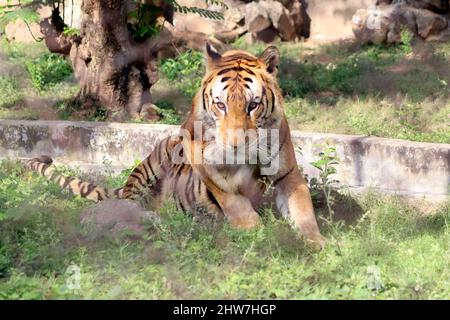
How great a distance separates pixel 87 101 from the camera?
9180 millimetres

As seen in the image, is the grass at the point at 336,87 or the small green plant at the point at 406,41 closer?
the grass at the point at 336,87

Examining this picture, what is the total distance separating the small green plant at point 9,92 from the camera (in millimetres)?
9867

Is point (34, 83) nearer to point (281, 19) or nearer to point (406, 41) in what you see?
point (281, 19)

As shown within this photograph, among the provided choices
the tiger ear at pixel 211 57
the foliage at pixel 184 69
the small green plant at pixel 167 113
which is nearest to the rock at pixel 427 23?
the foliage at pixel 184 69

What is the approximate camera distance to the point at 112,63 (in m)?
8.98

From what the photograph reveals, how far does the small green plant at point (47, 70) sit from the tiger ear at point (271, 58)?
5263 mm

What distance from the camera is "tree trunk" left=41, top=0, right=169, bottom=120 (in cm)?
887

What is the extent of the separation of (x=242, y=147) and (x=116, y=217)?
96 centimetres

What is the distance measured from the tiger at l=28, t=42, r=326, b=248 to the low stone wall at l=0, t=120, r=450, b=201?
1148 millimetres

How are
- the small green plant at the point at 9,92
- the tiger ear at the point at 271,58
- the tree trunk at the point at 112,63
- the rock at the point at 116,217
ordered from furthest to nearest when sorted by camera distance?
the small green plant at the point at 9,92, the tree trunk at the point at 112,63, the tiger ear at the point at 271,58, the rock at the point at 116,217

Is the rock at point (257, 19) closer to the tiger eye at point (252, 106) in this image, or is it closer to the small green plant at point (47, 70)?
the small green plant at point (47, 70)

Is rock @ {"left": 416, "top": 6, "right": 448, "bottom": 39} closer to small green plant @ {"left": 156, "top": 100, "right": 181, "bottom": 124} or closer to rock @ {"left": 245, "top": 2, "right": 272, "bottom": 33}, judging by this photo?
rock @ {"left": 245, "top": 2, "right": 272, "bottom": 33}

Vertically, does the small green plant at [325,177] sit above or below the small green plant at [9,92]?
below

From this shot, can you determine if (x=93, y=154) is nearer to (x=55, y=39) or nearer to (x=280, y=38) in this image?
(x=55, y=39)
